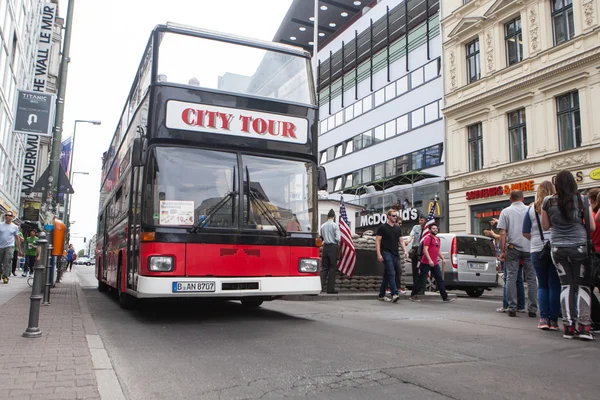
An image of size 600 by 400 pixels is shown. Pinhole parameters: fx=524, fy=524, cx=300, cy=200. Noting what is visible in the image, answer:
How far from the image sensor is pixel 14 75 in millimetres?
29359

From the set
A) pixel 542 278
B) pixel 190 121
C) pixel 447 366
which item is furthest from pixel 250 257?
pixel 542 278

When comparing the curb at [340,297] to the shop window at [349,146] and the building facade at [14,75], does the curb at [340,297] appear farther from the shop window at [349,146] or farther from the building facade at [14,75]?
the shop window at [349,146]

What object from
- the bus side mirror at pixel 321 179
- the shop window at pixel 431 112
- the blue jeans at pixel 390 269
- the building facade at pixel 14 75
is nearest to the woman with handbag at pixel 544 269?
the bus side mirror at pixel 321 179

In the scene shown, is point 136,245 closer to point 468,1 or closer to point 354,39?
point 468,1

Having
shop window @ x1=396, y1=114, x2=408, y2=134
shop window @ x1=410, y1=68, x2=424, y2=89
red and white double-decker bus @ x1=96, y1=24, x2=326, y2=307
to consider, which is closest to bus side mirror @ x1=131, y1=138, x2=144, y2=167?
red and white double-decker bus @ x1=96, y1=24, x2=326, y2=307

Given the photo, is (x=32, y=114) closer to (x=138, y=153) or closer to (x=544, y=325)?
(x=138, y=153)

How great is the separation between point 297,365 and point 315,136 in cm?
436

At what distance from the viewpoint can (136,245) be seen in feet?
24.0

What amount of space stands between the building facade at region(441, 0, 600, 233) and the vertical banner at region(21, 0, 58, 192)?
94.1 feet

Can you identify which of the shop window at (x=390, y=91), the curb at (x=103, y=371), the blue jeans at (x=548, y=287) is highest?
the shop window at (x=390, y=91)

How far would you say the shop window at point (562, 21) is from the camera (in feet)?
73.6

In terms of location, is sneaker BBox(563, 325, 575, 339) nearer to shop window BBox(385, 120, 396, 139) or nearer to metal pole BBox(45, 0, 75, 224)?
metal pole BBox(45, 0, 75, 224)

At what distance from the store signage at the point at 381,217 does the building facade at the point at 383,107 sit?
0.06 m

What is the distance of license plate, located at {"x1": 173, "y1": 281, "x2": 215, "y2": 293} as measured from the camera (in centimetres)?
662
